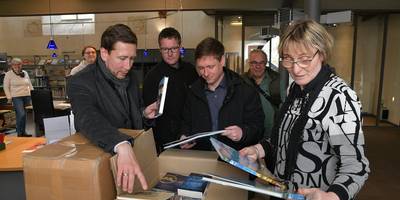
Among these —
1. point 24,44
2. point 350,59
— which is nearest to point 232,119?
point 350,59

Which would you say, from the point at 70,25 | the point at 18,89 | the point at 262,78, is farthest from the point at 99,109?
the point at 70,25

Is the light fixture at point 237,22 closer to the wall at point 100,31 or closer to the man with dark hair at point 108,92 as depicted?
the wall at point 100,31

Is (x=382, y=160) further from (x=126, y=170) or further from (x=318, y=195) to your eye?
(x=126, y=170)

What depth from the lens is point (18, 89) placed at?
19.7 ft

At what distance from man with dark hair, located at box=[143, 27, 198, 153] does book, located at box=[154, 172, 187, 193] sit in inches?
35.2

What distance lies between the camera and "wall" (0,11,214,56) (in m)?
8.18

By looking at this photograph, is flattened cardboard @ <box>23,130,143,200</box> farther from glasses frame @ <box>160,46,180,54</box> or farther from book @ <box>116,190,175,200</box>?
glasses frame @ <box>160,46,180,54</box>

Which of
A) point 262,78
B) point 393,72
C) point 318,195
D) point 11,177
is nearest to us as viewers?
point 318,195

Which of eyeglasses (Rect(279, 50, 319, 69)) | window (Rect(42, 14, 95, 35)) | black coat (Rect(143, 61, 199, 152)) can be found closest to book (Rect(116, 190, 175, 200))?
eyeglasses (Rect(279, 50, 319, 69))

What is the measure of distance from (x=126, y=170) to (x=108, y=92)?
0.45 meters

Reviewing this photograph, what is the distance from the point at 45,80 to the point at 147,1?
17.0 ft

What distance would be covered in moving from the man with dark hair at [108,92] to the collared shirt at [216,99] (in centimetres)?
45

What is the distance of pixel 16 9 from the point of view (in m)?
5.93

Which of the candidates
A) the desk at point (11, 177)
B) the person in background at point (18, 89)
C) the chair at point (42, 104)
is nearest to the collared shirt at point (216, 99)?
the desk at point (11, 177)
